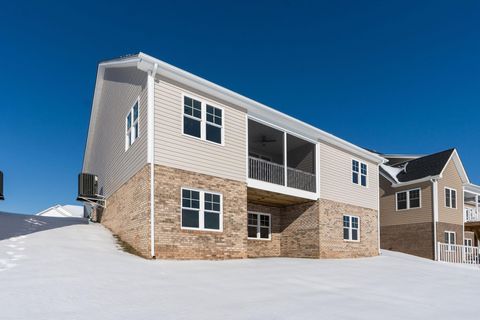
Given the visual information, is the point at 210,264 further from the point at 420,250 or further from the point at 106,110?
the point at 420,250

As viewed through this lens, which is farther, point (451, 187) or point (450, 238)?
point (451, 187)

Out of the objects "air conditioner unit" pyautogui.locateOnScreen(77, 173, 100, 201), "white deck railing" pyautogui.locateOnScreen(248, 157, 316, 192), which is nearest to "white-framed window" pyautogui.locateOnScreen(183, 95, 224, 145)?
"white deck railing" pyautogui.locateOnScreen(248, 157, 316, 192)

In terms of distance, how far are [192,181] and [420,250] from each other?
18.8 m

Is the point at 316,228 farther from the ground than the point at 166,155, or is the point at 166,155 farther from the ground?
the point at 166,155

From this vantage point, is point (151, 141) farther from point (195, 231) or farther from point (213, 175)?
point (195, 231)

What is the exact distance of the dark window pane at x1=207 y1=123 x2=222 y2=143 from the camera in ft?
47.7

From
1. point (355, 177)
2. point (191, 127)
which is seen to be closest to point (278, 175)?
point (191, 127)

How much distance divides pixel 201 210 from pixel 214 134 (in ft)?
9.80

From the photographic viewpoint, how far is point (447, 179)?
26750 millimetres

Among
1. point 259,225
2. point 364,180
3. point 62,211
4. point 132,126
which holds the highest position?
point 132,126

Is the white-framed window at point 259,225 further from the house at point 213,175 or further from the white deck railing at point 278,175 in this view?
the white deck railing at point 278,175

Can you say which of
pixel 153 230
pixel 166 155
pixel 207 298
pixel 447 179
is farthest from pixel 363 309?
pixel 447 179

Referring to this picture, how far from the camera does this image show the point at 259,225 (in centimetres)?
1944

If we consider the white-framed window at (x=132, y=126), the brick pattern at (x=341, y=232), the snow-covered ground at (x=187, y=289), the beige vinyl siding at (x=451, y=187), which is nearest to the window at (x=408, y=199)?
the beige vinyl siding at (x=451, y=187)
